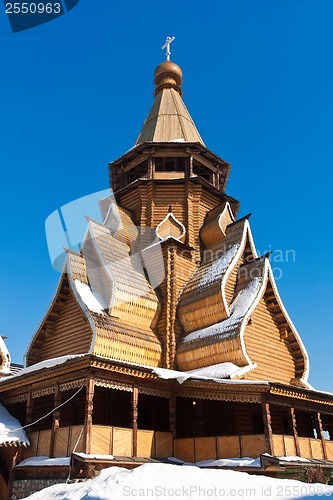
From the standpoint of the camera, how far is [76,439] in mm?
11430

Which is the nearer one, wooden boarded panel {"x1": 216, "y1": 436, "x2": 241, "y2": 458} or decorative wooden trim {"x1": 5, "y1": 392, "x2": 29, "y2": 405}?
A: wooden boarded panel {"x1": 216, "y1": 436, "x2": 241, "y2": 458}

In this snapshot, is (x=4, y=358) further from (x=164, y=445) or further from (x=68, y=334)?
(x=164, y=445)

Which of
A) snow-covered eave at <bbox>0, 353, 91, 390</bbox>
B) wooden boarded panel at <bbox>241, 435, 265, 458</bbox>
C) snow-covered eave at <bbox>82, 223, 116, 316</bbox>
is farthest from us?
snow-covered eave at <bbox>82, 223, 116, 316</bbox>

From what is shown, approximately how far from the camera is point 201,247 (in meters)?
20.1

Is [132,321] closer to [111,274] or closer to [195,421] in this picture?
[111,274]

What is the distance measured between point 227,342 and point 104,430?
498 cm

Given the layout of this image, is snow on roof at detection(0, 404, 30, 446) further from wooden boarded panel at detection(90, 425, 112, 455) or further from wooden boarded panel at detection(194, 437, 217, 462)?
wooden boarded panel at detection(194, 437, 217, 462)

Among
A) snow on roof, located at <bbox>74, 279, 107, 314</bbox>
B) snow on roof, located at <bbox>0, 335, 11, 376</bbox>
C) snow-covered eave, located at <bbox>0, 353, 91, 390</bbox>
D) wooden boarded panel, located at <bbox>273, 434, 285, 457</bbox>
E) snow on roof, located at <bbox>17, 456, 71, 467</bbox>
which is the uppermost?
snow on roof, located at <bbox>74, 279, 107, 314</bbox>

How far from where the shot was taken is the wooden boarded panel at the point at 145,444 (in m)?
12.4

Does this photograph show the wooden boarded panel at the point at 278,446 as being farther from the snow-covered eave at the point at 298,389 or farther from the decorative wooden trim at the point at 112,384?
the decorative wooden trim at the point at 112,384

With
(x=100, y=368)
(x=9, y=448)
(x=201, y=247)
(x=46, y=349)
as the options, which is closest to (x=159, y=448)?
(x=100, y=368)

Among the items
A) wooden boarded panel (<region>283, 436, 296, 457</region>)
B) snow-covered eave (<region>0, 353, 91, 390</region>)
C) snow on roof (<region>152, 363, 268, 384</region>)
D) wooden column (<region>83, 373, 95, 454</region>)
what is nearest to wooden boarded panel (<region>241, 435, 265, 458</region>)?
wooden boarded panel (<region>283, 436, 296, 457</region>)

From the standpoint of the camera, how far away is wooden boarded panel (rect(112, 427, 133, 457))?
11672 mm

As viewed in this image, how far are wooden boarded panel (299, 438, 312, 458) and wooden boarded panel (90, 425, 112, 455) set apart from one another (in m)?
5.20
